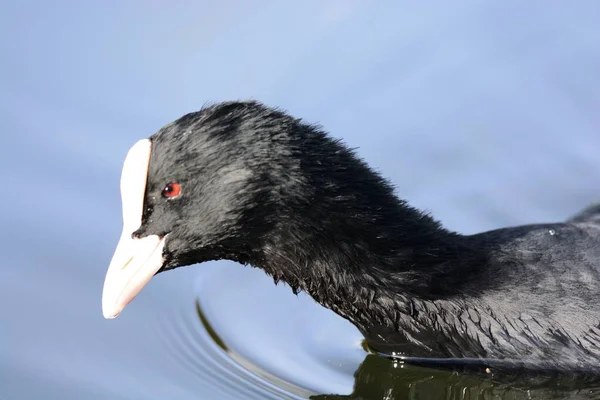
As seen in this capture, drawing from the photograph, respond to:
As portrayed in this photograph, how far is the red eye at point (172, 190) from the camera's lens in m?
4.51

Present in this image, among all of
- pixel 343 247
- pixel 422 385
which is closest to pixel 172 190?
pixel 343 247

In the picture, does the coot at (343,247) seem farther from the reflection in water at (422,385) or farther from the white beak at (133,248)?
the reflection in water at (422,385)

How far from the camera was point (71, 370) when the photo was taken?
5.28 m

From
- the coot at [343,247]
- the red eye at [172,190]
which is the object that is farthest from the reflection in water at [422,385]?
the red eye at [172,190]

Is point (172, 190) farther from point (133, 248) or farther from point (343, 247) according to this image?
point (343, 247)

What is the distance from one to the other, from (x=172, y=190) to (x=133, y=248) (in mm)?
317

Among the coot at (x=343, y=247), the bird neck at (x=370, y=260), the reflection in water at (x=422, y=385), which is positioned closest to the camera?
the coot at (x=343, y=247)

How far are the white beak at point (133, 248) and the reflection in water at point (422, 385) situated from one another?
79 centimetres

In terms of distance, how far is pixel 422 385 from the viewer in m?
5.21

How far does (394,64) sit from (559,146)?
1.05 meters

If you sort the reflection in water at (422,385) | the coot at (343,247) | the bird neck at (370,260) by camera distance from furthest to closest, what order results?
the reflection in water at (422,385) < the bird neck at (370,260) < the coot at (343,247)

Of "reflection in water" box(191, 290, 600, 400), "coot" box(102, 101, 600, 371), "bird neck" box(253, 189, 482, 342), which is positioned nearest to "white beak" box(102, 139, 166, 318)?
"coot" box(102, 101, 600, 371)

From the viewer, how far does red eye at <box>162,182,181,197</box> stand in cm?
451

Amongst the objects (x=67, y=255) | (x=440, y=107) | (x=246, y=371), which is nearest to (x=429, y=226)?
(x=246, y=371)
